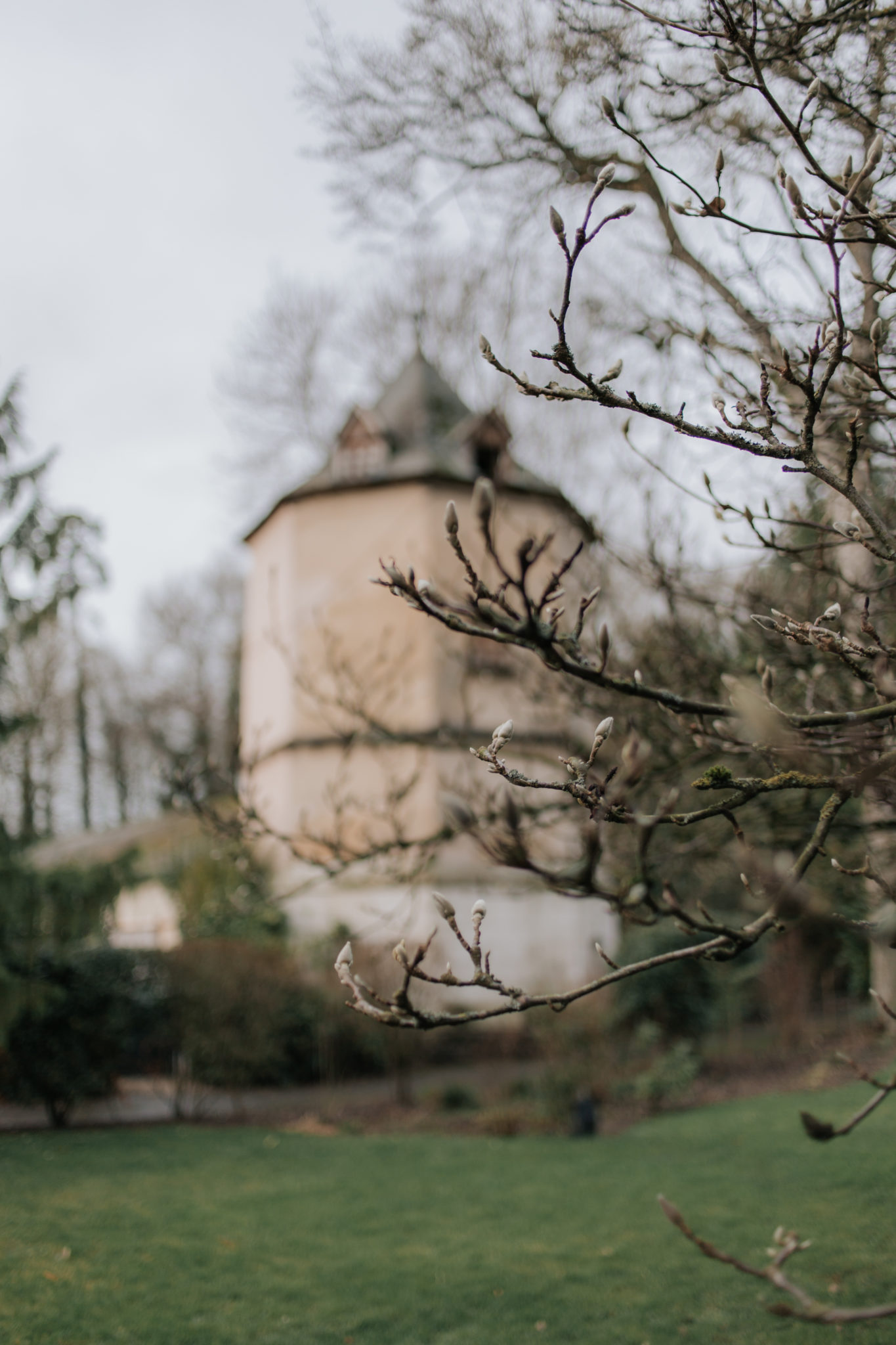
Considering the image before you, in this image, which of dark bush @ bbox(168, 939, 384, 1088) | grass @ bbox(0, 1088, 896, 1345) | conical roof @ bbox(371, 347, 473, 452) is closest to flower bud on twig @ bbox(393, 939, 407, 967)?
grass @ bbox(0, 1088, 896, 1345)

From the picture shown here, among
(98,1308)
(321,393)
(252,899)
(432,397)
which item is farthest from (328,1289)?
(321,393)

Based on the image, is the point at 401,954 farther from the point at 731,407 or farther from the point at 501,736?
the point at 731,407

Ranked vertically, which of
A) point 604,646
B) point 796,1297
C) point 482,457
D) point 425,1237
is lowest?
point 425,1237

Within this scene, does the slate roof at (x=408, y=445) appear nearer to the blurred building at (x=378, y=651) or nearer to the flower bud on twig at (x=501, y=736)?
the blurred building at (x=378, y=651)

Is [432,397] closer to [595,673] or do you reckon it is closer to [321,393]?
[321,393]

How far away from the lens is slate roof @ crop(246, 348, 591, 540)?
2069 cm

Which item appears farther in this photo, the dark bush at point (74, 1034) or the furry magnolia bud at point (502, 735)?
the dark bush at point (74, 1034)

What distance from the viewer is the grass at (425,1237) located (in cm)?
514

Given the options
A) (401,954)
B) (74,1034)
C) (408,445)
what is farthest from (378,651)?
(401,954)

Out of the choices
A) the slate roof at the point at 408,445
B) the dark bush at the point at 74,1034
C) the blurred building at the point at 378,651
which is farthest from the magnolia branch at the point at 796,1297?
the slate roof at the point at 408,445

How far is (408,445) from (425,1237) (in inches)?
666

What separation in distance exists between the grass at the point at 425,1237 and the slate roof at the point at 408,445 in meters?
13.2

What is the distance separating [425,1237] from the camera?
6.91 meters

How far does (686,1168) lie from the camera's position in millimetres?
8828
